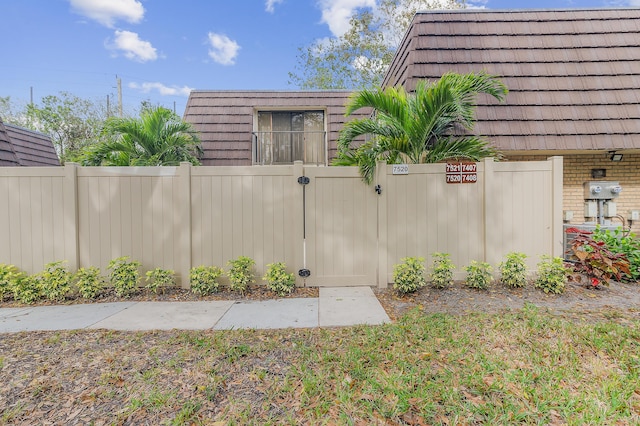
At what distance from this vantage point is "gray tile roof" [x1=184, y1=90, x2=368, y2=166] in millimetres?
9516

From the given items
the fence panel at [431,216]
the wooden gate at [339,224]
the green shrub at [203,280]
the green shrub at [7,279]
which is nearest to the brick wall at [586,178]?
the fence panel at [431,216]

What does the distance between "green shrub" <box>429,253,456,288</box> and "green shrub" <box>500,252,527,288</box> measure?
77cm

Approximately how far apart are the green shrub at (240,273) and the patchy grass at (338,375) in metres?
1.22

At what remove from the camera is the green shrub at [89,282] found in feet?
14.1

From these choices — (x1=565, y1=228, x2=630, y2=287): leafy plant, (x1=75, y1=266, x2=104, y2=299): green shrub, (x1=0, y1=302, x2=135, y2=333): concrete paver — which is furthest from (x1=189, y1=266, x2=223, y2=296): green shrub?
(x1=565, y1=228, x2=630, y2=287): leafy plant

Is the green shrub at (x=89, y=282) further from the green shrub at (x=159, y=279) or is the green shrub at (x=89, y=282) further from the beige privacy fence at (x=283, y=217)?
the green shrub at (x=159, y=279)

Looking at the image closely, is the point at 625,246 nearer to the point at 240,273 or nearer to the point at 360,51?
the point at 240,273

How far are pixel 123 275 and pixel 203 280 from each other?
112cm

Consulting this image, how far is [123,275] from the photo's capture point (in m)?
4.33

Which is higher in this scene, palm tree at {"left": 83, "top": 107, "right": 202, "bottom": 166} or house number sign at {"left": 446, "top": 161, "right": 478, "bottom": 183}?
palm tree at {"left": 83, "top": 107, "right": 202, "bottom": 166}

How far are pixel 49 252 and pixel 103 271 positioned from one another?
0.80 m

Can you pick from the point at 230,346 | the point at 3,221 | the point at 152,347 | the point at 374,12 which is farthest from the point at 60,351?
the point at 374,12

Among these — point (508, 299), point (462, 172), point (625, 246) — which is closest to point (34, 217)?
point (462, 172)

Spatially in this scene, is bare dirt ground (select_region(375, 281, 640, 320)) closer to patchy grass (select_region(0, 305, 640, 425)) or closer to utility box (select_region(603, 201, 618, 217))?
patchy grass (select_region(0, 305, 640, 425))
